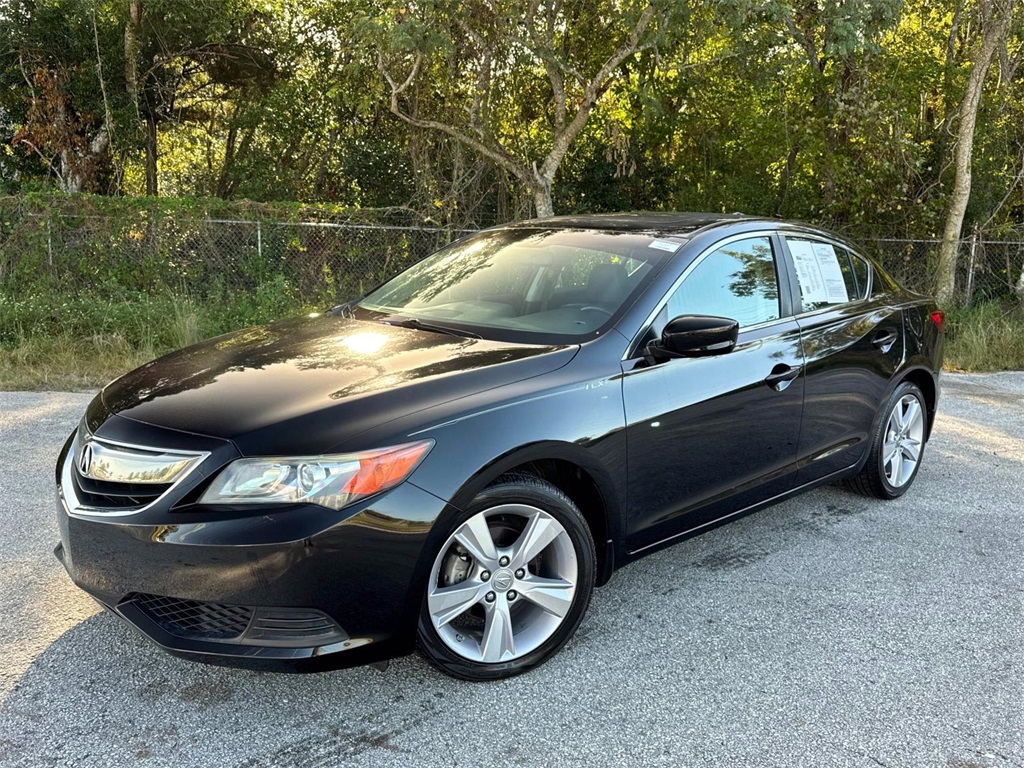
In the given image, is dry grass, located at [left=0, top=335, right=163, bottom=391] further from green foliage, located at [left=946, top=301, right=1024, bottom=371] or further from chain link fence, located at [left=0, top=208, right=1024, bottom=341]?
green foliage, located at [left=946, top=301, right=1024, bottom=371]

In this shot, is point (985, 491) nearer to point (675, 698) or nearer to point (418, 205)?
point (675, 698)

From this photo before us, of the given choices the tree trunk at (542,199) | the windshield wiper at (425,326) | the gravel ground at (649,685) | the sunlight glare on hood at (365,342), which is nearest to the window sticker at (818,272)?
the gravel ground at (649,685)

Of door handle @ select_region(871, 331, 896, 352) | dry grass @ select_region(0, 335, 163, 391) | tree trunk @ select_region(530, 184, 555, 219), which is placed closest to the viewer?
door handle @ select_region(871, 331, 896, 352)

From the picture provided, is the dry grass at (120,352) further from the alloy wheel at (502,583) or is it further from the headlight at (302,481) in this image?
the alloy wheel at (502,583)

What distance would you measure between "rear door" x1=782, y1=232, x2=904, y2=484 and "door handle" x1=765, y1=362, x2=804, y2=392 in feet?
0.42

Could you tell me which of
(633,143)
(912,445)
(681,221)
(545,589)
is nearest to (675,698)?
(545,589)

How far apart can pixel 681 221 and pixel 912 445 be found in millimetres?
2088

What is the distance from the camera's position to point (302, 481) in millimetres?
2467

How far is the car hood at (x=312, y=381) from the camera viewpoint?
2.59 metres

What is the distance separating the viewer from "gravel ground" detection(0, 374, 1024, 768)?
2.49m

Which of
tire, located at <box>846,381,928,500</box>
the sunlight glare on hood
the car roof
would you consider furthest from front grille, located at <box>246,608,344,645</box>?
tire, located at <box>846,381,928,500</box>

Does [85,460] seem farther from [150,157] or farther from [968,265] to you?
[150,157]

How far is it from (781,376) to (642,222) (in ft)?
3.32

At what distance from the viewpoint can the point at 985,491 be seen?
509cm
